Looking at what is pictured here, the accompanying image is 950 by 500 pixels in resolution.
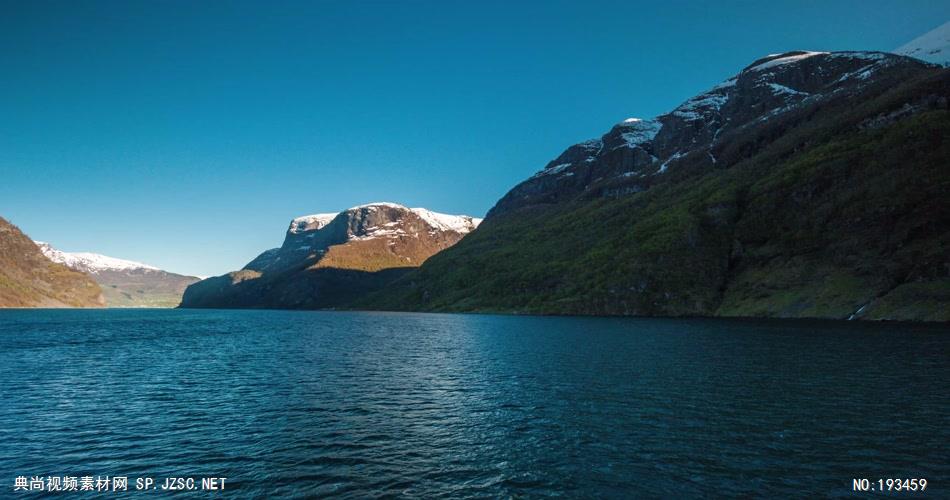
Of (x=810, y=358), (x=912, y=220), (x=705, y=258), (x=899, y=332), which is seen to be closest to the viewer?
(x=810, y=358)

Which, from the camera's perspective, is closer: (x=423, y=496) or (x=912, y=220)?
(x=423, y=496)

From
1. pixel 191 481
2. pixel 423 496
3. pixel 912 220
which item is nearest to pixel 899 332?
pixel 912 220

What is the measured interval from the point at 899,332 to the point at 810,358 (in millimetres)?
47046

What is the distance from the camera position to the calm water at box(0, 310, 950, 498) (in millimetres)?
25781

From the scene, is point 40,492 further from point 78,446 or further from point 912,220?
point 912,220

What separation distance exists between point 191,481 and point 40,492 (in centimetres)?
689

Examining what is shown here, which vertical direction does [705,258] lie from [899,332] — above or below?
above

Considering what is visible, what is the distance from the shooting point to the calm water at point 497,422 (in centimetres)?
2578

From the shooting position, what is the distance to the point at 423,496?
23.3 metres

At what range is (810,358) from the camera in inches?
2569

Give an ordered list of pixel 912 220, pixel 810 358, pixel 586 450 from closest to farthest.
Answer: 1. pixel 586 450
2. pixel 810 358
3. pixel 912 220

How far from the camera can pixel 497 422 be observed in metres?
37.2

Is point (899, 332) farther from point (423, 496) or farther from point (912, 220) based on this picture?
point (423, 496)

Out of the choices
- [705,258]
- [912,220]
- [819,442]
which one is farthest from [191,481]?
[705,258]
